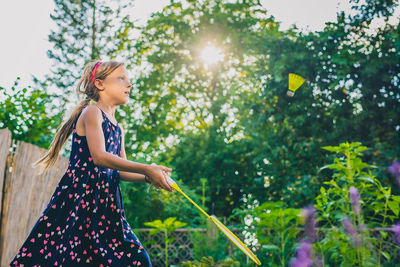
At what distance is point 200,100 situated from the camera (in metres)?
11.7

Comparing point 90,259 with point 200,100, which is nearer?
point 90,259

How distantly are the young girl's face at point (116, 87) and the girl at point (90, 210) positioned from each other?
110mm

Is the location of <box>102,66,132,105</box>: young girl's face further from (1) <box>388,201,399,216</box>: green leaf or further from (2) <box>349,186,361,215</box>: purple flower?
(1) <box>388,201,399,216</box>: green leaf

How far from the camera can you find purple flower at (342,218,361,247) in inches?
105

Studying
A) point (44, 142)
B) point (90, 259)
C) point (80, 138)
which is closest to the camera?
point (90, 259)

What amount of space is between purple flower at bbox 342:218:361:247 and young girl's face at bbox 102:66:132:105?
1.61 metres

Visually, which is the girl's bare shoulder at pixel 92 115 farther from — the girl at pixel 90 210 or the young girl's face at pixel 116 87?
the young girl's face at pixel 116 87

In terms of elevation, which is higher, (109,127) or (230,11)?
(230,11)

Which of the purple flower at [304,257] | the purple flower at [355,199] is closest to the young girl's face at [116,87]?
the purple flower at [355,199]

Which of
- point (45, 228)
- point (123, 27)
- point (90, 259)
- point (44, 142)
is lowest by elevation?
point (90, 259)

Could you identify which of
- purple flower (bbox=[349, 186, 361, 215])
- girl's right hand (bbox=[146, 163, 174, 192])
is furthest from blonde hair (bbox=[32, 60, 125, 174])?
purple flower (bbox=[349, 186, 361, 215])

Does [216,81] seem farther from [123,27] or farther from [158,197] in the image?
[158,197]

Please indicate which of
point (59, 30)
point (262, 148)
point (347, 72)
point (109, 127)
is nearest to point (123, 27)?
point (59, 30)

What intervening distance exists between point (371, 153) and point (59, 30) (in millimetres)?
6896
